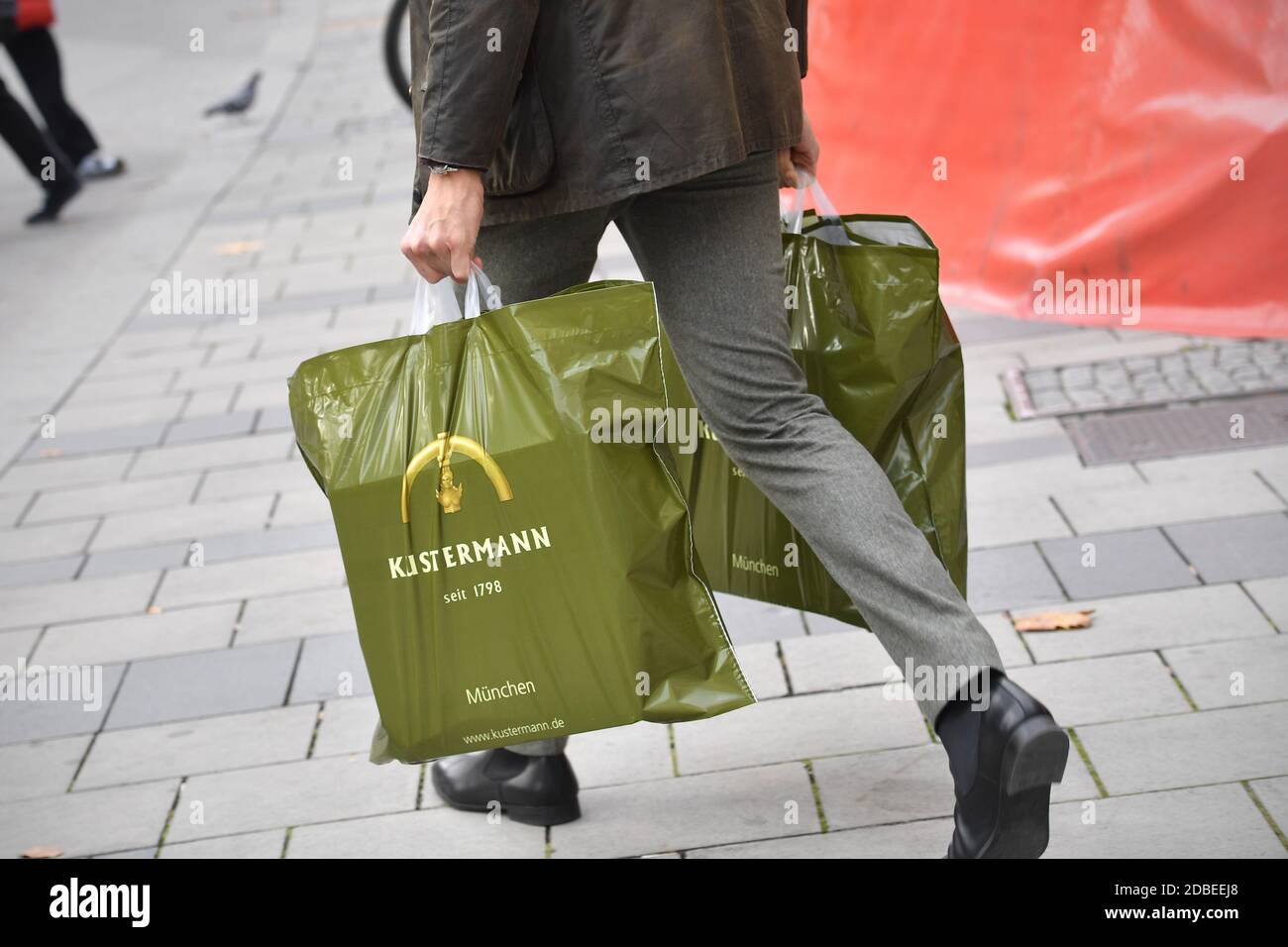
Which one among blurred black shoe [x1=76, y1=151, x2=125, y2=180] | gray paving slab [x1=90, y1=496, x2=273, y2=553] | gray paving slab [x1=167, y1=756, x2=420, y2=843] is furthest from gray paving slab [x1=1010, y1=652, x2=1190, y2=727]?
blurred black shoe [x1=76, y1=151, x2=125, y2=180]

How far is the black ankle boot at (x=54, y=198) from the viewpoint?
811 centimetres

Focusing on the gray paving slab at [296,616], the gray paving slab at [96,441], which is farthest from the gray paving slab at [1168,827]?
the gray paving slab at [96,441]

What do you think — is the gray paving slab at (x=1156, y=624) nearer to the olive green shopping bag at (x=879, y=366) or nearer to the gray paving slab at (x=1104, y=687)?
the gray paving slab at (x=1104, y=687)

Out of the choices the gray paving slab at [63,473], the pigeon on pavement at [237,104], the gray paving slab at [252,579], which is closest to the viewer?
the gray paving slab at [252,579]

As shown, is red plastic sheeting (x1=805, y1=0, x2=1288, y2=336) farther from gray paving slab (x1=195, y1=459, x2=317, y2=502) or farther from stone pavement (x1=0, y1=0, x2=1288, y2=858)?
gray paving slab (x1=195, y1=459, x2=317, y2=502)

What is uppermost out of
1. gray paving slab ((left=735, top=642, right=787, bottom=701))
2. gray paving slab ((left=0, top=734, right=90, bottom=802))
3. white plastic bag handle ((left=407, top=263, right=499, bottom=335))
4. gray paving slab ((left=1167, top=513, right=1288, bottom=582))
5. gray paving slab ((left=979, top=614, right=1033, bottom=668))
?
white plastic bag handle ((left=407, top=263, right=499, bottom=335))

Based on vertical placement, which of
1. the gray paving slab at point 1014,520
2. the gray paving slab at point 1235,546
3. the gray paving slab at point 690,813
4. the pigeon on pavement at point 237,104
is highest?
the pigeon on pavement at point 237,104

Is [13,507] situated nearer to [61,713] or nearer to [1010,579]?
[61,713]

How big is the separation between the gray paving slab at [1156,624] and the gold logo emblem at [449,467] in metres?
1.40

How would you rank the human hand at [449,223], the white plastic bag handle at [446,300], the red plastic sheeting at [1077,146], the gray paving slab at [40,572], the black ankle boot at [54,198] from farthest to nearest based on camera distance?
the black ankle boot at [54,198] < the red plastic sheeting at [1077,146] < the gray paving slab at [40,572] < the white plastic bag handle at [446,300] < the human hand at [449,223]

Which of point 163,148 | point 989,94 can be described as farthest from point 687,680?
point 163,148

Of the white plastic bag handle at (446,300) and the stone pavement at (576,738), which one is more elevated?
the white plastic bag handle at (446,300)

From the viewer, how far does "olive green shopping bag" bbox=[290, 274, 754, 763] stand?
223 centimetres

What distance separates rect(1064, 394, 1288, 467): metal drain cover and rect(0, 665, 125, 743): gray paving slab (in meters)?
2.54
